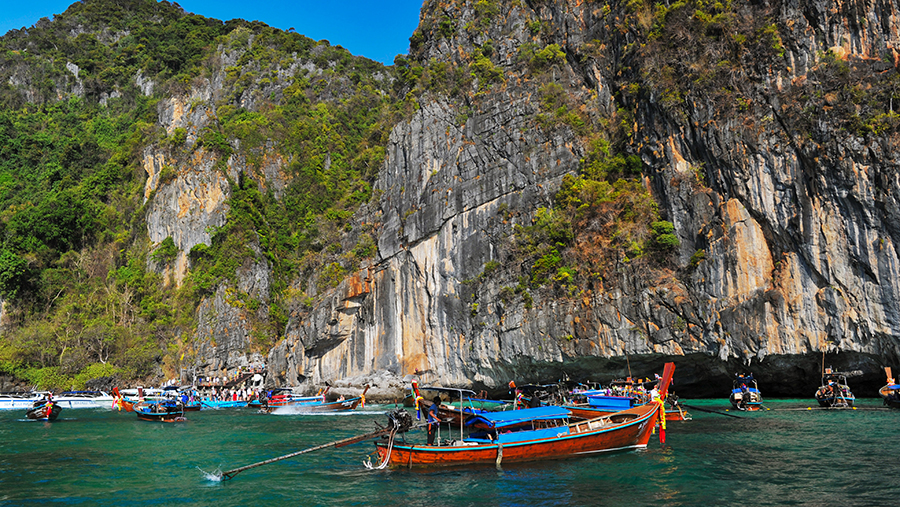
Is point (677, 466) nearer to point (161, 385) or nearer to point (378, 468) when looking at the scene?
point (378, 468)

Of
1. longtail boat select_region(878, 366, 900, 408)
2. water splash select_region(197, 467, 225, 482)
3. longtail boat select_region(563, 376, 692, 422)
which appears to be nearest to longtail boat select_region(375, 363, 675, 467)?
longtail boat select_region(563, 376, 692, 422)

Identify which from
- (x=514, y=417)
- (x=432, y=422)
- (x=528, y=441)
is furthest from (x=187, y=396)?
(x=528, y=441)

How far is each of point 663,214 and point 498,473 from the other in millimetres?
26828

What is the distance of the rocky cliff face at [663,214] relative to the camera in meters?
31.4

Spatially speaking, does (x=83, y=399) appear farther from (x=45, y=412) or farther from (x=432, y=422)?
(x=432, y=422)

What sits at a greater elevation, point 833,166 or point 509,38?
point 509,38

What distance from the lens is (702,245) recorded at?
3600 cm

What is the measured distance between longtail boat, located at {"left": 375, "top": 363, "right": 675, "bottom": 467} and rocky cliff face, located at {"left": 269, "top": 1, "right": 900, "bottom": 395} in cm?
1698

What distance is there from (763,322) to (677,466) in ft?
60.4

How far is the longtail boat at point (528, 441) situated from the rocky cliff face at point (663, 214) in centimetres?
1698

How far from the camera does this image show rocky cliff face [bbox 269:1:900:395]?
3144cm

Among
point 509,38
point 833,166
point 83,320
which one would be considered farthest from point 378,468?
point 83,320

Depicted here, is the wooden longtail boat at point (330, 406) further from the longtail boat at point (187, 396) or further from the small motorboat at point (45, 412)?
the small motorboat at point (45, 412)

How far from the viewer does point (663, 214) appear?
3897 centimetres
